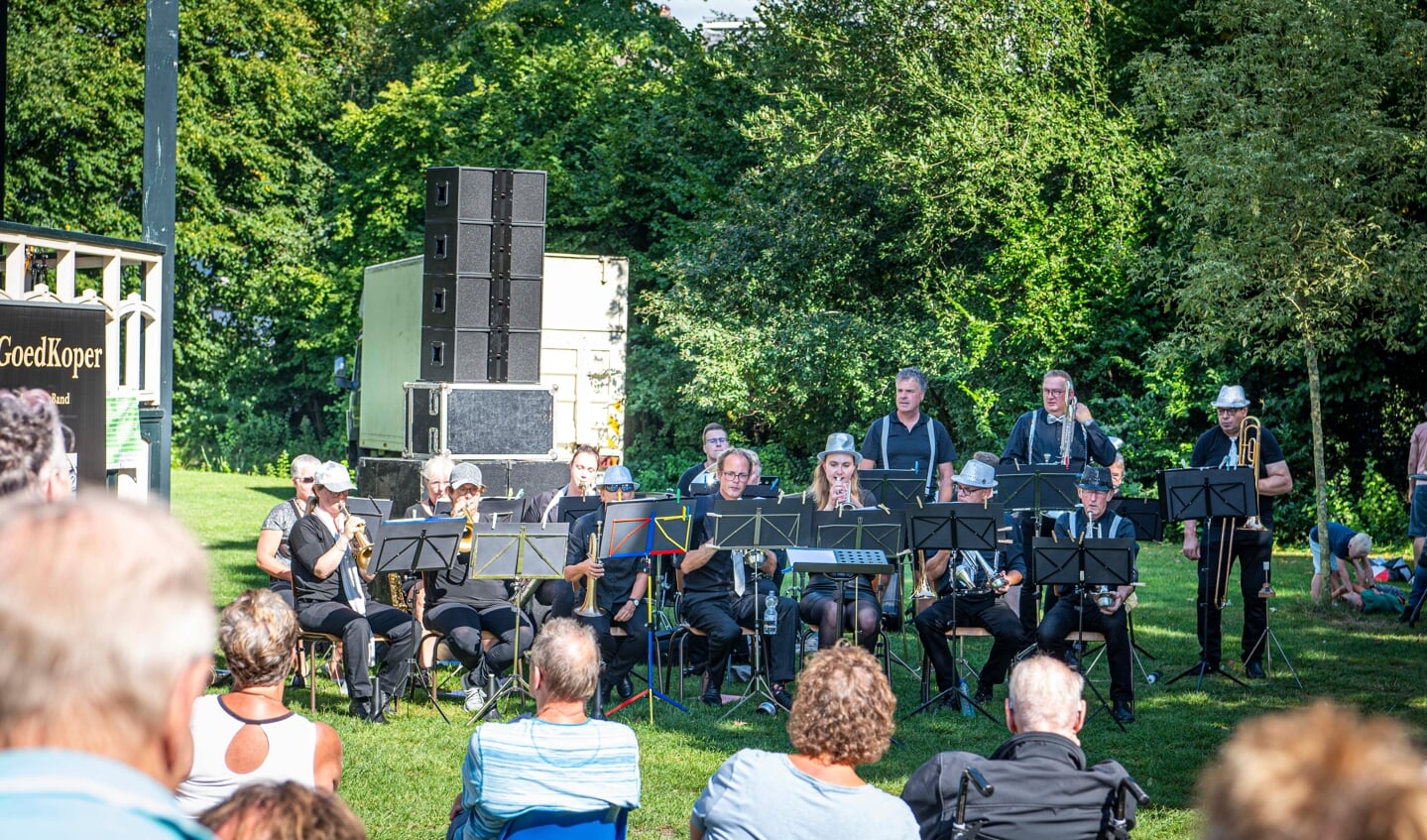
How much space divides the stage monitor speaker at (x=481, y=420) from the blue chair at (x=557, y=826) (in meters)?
9.12

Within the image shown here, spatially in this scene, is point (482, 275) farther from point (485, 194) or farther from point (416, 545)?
point (416, 545)

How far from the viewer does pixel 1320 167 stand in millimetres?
12172

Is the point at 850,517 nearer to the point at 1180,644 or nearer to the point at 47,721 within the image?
the point at 1180,644

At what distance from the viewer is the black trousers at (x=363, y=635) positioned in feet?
28.0

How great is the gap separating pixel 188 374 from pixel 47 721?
33.4m

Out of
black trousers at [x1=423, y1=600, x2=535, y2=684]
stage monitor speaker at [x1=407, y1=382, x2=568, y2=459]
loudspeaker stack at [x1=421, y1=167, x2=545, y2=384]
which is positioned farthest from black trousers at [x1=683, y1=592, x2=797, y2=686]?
loudspeaker stack at [x1=421, y1=167, x2=545, y2=384]

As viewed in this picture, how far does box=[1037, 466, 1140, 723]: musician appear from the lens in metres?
8.54

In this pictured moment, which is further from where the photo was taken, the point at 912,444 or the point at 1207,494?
the point at 912,444

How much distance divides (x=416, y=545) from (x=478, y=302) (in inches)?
227

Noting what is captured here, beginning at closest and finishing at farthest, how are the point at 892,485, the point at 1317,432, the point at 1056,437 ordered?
A: the point at 892,485, the point at 1056,437, the point at 1317,432

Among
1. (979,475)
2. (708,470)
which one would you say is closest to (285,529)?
(708,470)

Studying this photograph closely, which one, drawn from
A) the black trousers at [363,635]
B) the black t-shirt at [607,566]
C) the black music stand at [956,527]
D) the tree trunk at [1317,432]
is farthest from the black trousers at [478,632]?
the tree trunk at [1317,432]

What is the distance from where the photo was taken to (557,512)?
9852mm

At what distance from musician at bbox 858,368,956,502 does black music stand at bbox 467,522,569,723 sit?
9.06 ft
